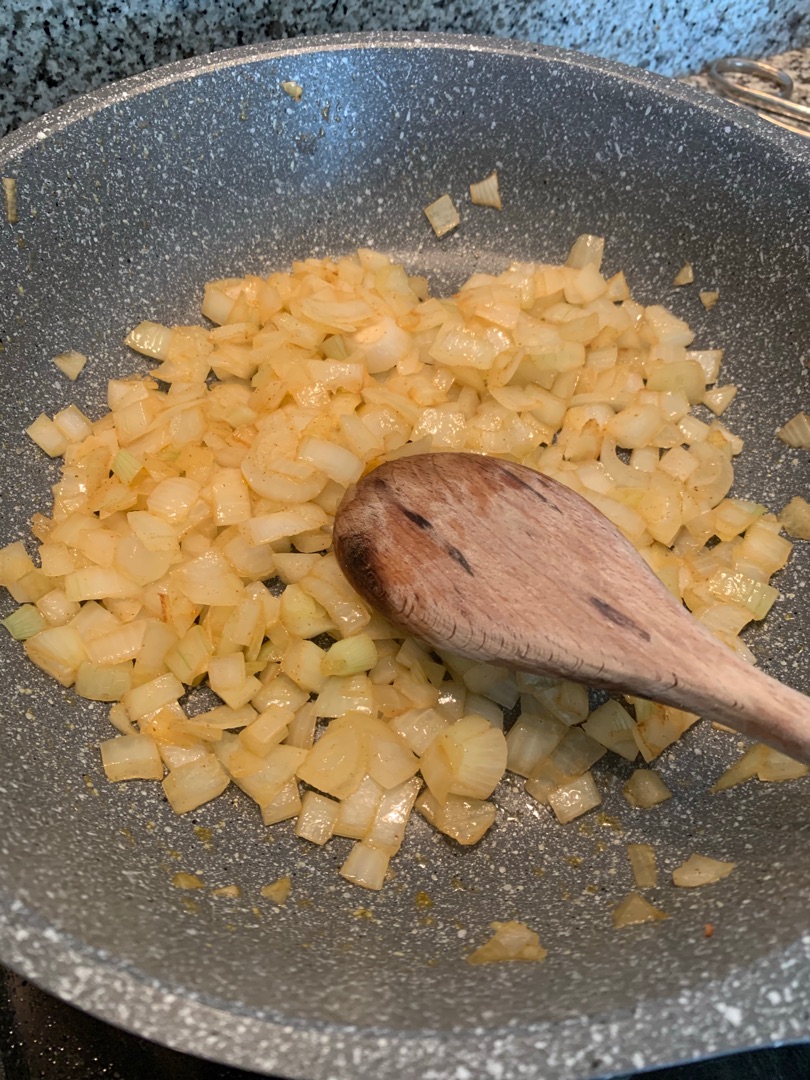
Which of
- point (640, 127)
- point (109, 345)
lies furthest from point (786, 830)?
point (109, 345)

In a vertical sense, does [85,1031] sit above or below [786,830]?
below

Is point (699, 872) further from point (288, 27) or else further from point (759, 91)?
point (759, 91)

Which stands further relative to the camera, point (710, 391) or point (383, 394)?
point (710, 391)

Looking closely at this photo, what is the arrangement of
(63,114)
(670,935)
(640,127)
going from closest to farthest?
(670,935) < (63,114) < (640,127)

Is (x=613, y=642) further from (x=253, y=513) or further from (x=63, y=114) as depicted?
(x=63, y=114)

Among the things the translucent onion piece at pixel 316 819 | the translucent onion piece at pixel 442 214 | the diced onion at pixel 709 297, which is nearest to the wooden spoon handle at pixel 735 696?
the translucent onion piece at pixel 316 819

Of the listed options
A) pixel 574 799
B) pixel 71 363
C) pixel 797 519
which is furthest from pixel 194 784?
pixel 797 519

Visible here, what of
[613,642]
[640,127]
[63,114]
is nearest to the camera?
[613,642]
